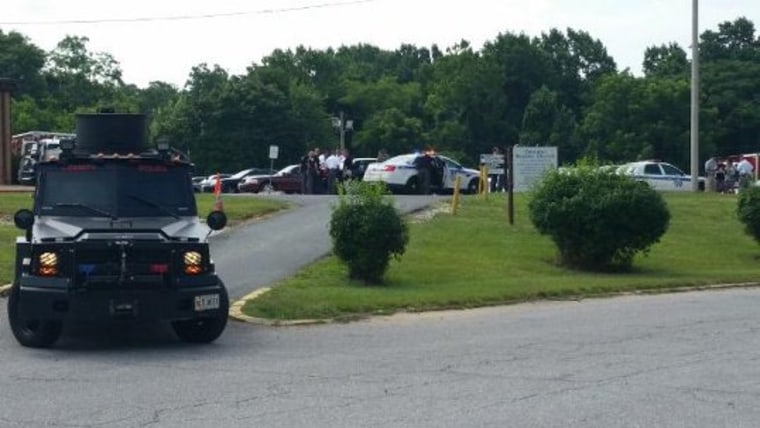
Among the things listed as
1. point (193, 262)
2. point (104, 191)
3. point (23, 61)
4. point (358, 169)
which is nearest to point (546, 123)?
point (23, 61)

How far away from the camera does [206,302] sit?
1396 cm

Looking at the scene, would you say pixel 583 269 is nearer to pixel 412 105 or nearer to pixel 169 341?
pixel 169 341

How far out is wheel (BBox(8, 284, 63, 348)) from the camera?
13.9m

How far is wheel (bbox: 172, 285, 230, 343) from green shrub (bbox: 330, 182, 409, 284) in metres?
6.03

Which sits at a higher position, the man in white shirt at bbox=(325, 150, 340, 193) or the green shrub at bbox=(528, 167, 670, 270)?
the man in white shirt at bbox=(325, 150, 340, 193)

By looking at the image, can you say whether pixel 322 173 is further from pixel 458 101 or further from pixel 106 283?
pixel 458 101

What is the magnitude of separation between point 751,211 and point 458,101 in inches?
2663

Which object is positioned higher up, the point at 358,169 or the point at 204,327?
the point at 358,169

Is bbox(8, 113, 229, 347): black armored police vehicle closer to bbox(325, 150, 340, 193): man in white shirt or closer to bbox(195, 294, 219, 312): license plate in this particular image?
bbox(195, 294, 219, 312): license plate

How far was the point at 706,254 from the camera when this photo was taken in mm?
27594

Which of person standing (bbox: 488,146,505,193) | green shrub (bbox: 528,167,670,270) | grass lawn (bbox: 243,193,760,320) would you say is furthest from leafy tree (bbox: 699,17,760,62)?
green shrub (bbox: 528,167,670,270)

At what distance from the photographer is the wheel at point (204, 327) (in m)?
14.5

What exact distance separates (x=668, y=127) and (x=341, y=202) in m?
65.7

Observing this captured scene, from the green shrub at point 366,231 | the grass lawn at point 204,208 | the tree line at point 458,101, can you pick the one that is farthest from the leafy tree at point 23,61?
the green shrub at point 366,231
